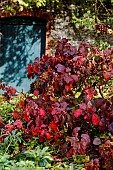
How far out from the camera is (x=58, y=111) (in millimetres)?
2789

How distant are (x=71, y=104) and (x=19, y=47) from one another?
6.29 m

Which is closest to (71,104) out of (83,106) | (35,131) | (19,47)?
(83,106)

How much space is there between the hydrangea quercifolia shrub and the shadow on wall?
598cm

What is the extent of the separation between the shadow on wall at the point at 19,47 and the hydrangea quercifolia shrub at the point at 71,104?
19.6ft

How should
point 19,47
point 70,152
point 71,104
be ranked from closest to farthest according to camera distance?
point 70,152, point 71,104, point 19,47

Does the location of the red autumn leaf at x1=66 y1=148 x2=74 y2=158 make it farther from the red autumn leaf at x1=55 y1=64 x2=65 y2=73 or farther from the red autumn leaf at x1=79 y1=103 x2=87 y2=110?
the red autumn leaf at x1=55 y1=64 x2=65 y2=73

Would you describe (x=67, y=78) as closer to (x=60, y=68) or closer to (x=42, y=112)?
(x=60, y=68)

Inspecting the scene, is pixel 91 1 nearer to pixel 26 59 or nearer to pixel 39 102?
pixel 26 59

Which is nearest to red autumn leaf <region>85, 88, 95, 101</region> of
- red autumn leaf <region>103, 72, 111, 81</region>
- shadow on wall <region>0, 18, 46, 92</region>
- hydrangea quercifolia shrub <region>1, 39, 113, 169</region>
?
hydrangea quercifolia shrub <region>1, 39, 113, 169</region>

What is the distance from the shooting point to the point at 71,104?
117 inches

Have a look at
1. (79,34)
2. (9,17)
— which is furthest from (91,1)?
(9,17)

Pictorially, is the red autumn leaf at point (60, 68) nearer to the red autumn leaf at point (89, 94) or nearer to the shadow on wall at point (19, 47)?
the red autumn leaf at point (89, 94)

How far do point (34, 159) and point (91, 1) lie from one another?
696cm

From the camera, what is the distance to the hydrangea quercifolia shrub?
8.93 feet
